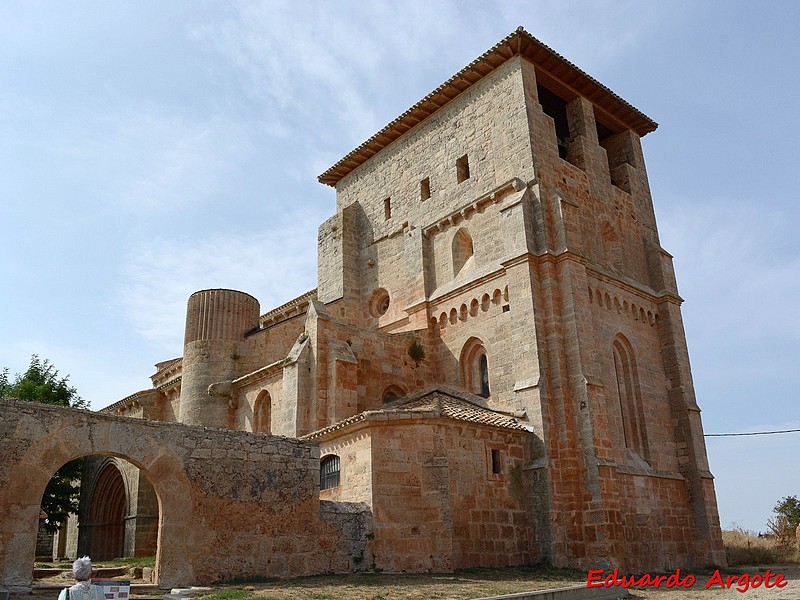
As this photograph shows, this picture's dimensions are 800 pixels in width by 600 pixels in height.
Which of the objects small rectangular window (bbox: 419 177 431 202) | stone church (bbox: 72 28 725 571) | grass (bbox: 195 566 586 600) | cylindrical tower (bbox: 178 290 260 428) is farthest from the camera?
small rectangular window (bbox: 419 177 431 202)

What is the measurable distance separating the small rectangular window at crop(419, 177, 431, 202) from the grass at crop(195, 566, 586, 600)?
1285cm

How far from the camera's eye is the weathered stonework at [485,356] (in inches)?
567

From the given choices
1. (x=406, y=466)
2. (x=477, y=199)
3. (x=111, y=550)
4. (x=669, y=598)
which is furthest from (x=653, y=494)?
(x=111, y=550)

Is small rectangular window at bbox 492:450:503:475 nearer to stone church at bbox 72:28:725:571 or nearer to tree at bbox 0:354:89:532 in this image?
stone church at bbox 72:28:725:571

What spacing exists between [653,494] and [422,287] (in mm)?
8929

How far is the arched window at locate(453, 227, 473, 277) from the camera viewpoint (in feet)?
68.4

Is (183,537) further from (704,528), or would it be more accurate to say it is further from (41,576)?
(704,528)

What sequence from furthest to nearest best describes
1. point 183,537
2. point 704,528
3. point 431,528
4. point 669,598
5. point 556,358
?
point 704,528 < point 556,358 < point 431,528 < point 669,598 < point 183,537

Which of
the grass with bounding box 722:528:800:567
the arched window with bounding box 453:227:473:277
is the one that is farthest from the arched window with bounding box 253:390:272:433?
the grass with bounding box 722:528:800:567

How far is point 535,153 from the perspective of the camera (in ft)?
64.8

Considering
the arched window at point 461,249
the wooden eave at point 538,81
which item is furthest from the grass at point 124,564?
the wooden eave at point 538,81

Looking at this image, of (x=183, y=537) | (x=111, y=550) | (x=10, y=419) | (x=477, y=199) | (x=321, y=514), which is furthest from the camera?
(x=111, y=550)

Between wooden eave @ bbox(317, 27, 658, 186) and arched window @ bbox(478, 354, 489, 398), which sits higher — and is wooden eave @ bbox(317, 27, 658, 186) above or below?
Answer: above

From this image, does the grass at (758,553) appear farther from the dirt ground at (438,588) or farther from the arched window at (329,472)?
the arched window at (329,472)
